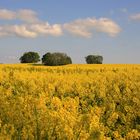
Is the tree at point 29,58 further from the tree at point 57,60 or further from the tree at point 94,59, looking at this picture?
the tree at point 57,60

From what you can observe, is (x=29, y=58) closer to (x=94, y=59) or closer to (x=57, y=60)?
(x=94, y=59)

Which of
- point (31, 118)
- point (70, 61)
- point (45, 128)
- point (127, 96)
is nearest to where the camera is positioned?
point (45, 128)

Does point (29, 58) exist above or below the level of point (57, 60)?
above

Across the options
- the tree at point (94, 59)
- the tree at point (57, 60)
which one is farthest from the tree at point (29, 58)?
the tree at point (57, 60)

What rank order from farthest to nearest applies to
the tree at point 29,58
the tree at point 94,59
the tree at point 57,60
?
the tree at point 29,58 < the tree at point 94,59 < the tree at point 57,60

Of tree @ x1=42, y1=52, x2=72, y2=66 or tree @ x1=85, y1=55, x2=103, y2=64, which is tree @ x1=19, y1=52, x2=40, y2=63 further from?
tree @ x1=42, y1=52, x2=72, y2=66

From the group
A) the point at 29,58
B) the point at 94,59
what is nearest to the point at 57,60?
the point at 94,59

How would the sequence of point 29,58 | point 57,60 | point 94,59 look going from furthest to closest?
point 29,58 → point 94,59 → point 57,60

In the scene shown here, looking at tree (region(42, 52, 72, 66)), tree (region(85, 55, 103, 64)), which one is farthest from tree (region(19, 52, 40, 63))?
tree (region(42, 52, 72, 66))

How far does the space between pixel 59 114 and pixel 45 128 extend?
256 mm

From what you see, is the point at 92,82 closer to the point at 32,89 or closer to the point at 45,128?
the point at 32,89

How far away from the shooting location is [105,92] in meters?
14.8

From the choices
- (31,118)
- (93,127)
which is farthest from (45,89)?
(93,127)

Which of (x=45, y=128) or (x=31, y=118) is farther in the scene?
(x=31, y=118)
